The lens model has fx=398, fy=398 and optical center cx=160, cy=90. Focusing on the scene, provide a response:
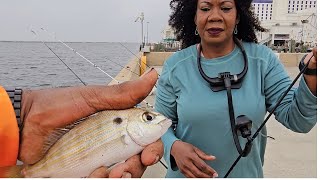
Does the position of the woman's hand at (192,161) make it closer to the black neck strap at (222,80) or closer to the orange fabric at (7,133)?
the black neck strap at (222,80)

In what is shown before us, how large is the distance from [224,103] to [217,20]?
48cm

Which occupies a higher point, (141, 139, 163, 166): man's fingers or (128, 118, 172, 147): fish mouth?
(128, 118, 172, 147): fish mouth

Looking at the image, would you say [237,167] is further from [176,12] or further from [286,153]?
[286,153]

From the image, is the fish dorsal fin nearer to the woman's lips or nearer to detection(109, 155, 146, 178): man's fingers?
detection(109, 155, 146, 178): man's fingers

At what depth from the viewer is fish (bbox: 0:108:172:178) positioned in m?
1.64

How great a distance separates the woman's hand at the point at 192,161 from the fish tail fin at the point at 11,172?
84 centimetres

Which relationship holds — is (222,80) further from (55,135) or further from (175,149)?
(55,135)

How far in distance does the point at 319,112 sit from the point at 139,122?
78 cm

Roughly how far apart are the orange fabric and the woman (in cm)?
86

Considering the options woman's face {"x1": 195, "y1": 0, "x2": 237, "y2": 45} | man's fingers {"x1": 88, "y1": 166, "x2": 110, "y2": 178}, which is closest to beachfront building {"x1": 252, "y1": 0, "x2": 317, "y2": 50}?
woman's face {"x1": 195, "y1": 0, "x2": 237, "y2": 45}

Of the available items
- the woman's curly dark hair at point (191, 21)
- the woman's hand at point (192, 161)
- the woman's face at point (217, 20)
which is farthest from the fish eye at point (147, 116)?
the woman's curly dark hair at point (191, 21)

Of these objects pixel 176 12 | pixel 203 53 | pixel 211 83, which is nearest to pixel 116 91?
pixel 211 83

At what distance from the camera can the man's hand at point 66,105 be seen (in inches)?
67.1

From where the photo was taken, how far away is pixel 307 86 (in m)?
1.88
